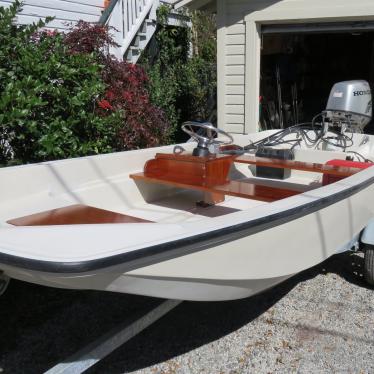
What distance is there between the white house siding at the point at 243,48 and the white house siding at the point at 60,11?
7.35 ft

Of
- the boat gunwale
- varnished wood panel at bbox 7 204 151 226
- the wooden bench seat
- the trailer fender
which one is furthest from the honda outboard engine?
varnished wood panel at bbox 7 204 151 226

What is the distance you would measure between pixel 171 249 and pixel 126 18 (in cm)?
705

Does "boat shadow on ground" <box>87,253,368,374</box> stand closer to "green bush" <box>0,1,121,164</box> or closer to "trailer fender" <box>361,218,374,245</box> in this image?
"trailer fender" <box>361,218,374,245</box>

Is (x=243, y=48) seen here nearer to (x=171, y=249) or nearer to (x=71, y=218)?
(x=71, y=218)

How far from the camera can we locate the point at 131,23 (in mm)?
8781

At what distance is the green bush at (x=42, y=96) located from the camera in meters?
4.25

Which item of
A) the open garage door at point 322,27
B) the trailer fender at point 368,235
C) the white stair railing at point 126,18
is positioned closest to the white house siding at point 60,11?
the white stair railing at point 126,18

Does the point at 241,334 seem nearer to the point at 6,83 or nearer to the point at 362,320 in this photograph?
the point at 362,320

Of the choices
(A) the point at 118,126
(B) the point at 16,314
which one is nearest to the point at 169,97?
(A) the point at 118,126

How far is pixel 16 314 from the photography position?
343 centimetres

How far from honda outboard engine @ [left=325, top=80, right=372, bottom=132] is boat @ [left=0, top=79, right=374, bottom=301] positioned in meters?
0.03

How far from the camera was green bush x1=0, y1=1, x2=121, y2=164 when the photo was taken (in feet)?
13.9

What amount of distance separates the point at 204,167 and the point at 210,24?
→ 27.3 ft

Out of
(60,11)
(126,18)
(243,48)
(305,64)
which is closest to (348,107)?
(243,48)
